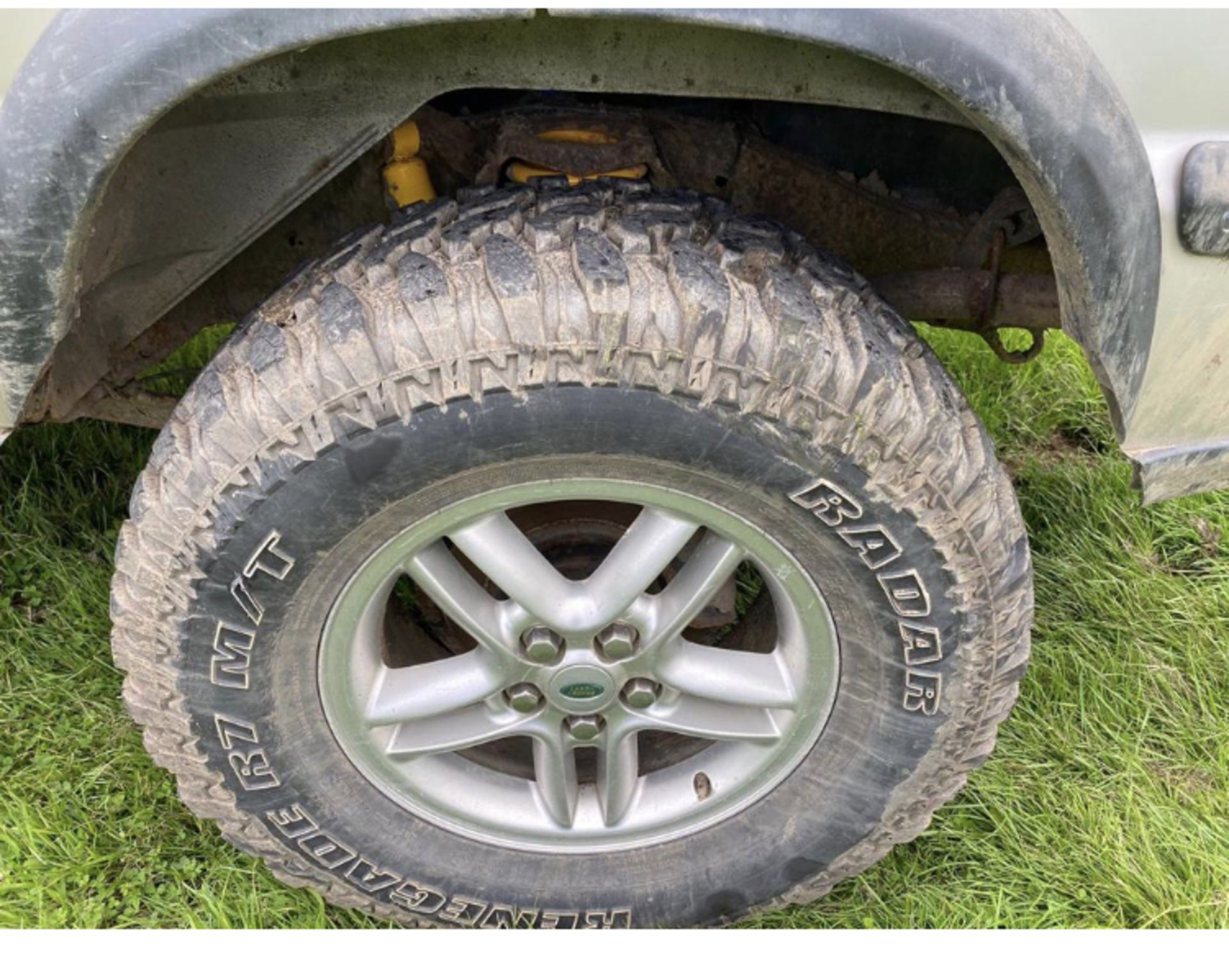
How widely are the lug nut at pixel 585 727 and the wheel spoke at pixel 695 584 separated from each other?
0.20m

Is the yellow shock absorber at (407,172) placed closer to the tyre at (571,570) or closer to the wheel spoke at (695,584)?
the tyre at (571,570)

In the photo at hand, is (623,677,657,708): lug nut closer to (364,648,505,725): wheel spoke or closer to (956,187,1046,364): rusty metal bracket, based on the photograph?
(364,648,505,725): wheel spoke

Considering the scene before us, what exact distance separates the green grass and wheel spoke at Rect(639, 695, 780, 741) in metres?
0.48

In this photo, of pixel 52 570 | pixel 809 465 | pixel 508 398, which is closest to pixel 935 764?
pixel 809 465

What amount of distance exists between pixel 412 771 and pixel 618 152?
111cm

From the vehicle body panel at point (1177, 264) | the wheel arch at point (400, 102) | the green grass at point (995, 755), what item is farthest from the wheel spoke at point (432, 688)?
the vehicle body panel at point (1177, 264)

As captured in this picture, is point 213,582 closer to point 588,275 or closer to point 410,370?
point 410,370

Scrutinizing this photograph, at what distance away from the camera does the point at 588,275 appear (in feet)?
5.30

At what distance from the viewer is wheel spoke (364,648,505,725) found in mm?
1943

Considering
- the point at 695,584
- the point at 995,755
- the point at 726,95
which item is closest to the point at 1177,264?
the point at 726,95

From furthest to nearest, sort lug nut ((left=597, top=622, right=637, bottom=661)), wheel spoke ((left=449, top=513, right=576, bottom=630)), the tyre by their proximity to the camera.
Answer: lug nut ((left=597, top=622, right=637, bottom=661))
wheel spoke ((left=449, top=513, right=576, bottom=630))
the tyre

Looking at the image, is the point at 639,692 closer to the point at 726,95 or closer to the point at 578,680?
the point at 578,680

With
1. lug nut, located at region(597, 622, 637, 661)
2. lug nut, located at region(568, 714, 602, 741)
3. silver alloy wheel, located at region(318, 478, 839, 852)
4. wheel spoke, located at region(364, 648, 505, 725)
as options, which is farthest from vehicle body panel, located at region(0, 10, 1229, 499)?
lug nut, located at region(568, 714, 602, 741)

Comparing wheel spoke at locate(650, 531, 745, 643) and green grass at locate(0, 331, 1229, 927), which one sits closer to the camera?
wheel spoke at locate(650, 531, 745, 643)
